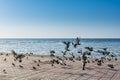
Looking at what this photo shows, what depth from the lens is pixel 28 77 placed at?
2431cm

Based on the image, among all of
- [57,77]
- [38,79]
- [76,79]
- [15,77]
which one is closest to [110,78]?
[76,79]

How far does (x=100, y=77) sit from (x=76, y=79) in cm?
298

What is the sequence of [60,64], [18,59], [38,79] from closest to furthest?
[38,79], [60,64], [18,59]

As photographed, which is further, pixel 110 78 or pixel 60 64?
pixel 60 64

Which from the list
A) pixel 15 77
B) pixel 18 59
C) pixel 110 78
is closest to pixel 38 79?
pixel 15 77

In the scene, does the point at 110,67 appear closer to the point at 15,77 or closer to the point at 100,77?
the point at 100,77

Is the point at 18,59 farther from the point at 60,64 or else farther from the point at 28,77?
the point at 28,77

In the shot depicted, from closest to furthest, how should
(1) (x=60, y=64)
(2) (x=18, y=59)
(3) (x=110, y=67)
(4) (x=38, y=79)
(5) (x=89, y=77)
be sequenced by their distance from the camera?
(4) (x=38, y=79), (5) (x=89, y=77), (3) (x=110, y=67), (1) (x=60, y=64), (2) (x=18, y=59)

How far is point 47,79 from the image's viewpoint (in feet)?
76.7

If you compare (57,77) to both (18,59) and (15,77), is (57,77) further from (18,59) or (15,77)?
(18,59)

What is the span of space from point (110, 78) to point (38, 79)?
23.2 feet

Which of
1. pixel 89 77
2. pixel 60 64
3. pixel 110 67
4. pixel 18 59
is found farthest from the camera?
pixel 18 59

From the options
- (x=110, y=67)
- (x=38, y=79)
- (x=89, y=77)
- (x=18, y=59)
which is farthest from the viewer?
(x=18, y=59)

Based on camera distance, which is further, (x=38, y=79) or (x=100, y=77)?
(x=100, y=77)
